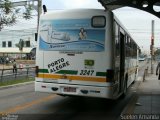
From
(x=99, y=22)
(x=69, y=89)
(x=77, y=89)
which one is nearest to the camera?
(x=99, y=22)

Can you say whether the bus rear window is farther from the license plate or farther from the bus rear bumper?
the license plate

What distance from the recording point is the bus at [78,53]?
1222 centimetres

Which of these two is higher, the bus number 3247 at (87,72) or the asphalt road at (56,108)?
the bus number 3247 at (87,72)

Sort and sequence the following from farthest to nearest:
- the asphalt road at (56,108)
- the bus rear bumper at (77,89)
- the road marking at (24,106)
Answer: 1. the road marking at (24,106)
2. the bus rear bumper at (77,89)
3. the asphalt road at (56,108)

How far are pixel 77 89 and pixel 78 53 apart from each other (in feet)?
3.69


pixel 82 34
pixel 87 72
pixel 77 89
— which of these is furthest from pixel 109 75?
pixel 82 34

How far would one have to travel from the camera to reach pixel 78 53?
41.1 feet

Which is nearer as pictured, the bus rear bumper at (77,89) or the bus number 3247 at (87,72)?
the bus rear bumper at (77,89)

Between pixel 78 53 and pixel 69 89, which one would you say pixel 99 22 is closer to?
pixel 78 53

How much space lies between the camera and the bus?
12219 mm

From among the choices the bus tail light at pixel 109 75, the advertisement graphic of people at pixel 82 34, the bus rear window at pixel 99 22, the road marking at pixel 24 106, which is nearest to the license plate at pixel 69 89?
the bus tail light at pixel 109 75

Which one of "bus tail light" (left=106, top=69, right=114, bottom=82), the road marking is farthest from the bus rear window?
the road marking

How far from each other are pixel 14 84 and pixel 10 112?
34.8 ft

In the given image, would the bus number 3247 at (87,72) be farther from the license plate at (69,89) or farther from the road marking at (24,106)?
the road marking at (24,106)
